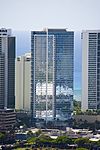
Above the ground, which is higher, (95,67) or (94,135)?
(95,67)

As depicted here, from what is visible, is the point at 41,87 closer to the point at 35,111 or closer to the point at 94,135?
the point at 35,111

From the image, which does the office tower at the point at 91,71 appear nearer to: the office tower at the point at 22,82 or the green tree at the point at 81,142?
the office tower at the point at 22,82

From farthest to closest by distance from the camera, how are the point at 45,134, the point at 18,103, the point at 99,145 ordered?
the point at 18,103
the point at 45,134
the point at 99,145

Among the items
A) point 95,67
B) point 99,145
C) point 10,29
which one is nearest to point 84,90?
point 95,67

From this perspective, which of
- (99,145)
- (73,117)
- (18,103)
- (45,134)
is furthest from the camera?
(18,103)

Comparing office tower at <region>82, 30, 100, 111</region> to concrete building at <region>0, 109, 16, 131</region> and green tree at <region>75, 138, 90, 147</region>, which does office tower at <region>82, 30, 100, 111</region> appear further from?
green tree at <region>75, 138, 90, 147</region>
